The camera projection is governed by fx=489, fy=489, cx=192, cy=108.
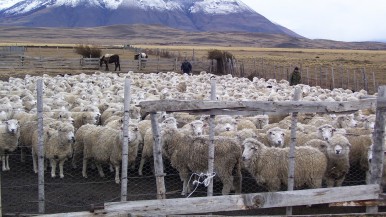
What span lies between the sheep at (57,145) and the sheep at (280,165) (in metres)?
4.43

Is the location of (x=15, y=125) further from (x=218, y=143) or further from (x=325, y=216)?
(x=325, y=216)

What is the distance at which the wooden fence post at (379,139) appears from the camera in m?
7.16

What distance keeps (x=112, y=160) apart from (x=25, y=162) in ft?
9.23

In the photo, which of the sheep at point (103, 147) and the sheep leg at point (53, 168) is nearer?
the sheep at point (103, 147)

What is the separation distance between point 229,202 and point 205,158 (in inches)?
128

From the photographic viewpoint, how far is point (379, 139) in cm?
721

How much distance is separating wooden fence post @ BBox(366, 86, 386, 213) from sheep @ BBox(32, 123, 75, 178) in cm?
688

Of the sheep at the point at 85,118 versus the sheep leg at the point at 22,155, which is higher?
the sheep at the point at 85,118

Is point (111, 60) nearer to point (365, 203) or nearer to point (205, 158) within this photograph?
point (205, 158)

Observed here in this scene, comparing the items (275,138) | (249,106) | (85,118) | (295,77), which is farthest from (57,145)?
(295,77)

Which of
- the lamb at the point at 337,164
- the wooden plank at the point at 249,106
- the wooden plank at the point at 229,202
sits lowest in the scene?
the lamb at the point at 337,164

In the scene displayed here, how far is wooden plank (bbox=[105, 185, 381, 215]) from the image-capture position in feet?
20.4

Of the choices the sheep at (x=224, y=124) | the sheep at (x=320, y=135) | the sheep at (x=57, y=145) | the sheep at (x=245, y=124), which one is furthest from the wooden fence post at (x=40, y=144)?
the sheep at (x=245, y=124)

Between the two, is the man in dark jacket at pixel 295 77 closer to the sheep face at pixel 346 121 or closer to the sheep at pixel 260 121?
the sheep face at pixel 346 121
